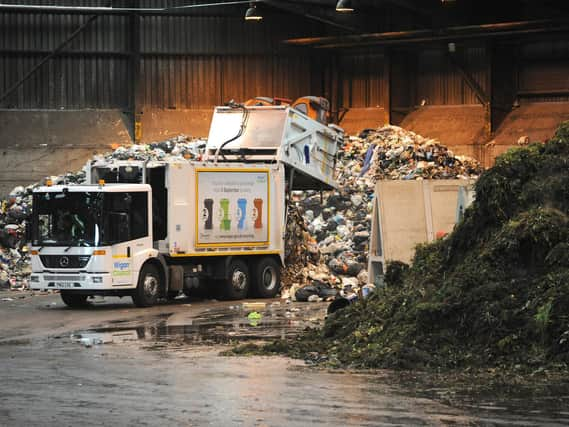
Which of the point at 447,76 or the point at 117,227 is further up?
the point at 447,76

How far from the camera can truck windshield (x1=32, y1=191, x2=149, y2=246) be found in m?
20.8

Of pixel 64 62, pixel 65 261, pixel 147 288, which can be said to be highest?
pixel 64 62

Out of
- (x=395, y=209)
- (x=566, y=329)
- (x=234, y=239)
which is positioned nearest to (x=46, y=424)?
(x=566, y=329)

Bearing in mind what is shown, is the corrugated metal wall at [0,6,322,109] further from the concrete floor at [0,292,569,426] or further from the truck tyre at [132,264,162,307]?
the concrete floor at [0,292,569,426]

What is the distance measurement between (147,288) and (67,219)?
1862 millimetres

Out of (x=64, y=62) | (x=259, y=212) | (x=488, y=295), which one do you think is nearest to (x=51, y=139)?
(x=64, y=62)

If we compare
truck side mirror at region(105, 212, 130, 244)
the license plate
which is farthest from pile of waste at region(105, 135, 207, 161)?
the license plate

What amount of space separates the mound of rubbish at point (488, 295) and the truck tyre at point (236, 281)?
8.34m

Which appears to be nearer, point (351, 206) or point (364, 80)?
point (351, 206)

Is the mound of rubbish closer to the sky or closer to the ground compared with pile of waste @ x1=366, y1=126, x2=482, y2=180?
Result: closer to the ground

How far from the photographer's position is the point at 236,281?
23203mm

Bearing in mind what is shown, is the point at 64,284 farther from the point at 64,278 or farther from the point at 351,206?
the point at 351,206

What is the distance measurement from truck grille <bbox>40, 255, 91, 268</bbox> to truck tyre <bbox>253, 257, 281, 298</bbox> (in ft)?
13.4

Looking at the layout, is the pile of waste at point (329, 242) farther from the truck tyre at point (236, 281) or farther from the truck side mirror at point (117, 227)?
the truck side mirror at point (117, 227)
